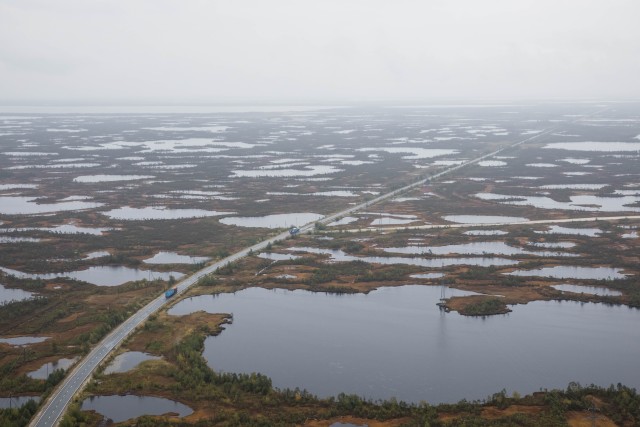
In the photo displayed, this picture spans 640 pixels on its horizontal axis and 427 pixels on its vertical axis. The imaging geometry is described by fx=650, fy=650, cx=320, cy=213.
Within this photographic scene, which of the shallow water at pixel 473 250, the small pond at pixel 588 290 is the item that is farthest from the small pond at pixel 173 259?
the small pond at pixel 588 290

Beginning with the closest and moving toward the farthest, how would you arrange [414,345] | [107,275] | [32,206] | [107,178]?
[414,345], [107,275], [32,206], [107,178]

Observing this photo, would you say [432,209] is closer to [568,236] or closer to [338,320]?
[568,236]

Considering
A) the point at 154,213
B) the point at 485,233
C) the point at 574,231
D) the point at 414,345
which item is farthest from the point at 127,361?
the point at 574,231

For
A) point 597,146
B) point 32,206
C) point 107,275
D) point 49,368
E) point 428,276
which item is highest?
point 597,146

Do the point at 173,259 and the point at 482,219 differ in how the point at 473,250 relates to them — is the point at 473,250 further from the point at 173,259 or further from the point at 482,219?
the point at 173,259

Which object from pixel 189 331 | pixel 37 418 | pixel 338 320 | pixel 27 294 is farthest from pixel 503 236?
pixel 37 418

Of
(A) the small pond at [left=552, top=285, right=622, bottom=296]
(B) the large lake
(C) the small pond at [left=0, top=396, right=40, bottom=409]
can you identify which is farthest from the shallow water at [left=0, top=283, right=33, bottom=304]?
(A) the small pond at [left=552, top=285, right=622, bottom=296]

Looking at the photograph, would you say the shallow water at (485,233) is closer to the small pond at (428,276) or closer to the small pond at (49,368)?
the small pond at (428,276)
